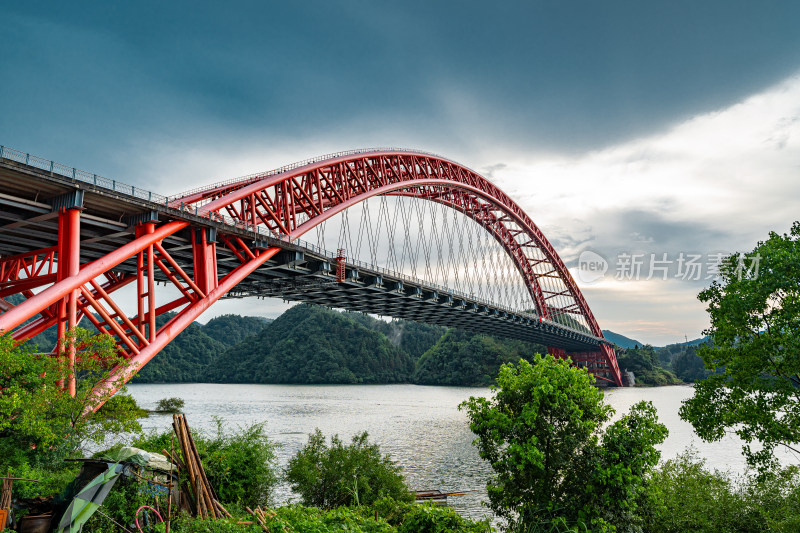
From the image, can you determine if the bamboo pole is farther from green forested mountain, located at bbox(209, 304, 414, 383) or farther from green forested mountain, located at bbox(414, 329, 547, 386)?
green forested mountain, located at bbox(209, 304, 414, 383)

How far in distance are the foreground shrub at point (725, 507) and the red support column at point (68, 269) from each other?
17.7m

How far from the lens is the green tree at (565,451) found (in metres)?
11.5

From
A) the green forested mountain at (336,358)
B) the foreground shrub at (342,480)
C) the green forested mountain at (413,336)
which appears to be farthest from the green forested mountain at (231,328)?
the foreground shrub at (342,480)

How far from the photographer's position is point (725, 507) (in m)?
14.3

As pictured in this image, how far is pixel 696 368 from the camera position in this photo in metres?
123

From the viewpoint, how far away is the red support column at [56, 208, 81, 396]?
1667 cm

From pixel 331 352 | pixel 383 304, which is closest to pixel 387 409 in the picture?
pixel 383 304

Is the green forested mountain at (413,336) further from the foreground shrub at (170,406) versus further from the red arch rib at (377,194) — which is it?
the foreground shrub at (170,406)

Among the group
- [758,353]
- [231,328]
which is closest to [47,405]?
[758,353]

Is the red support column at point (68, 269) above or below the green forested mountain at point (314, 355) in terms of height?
above

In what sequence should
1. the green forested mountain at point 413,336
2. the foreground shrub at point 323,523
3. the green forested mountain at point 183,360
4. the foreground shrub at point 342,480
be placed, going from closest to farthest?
the foreground shrub at point 323,523 < the foreground shrub at point 342,480 < the green forested mountain at point 183,360 < the green forested mountain at point 413,336

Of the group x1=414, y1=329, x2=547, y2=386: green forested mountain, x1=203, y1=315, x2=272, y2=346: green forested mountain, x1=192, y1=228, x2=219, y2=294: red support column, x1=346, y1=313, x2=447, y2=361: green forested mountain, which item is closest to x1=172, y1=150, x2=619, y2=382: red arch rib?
x1=192, y1=228, x2=219, y2=294: red support column

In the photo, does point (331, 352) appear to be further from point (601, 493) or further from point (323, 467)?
point (601, 493)

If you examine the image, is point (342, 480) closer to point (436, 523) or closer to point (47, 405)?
point (436, 523)
